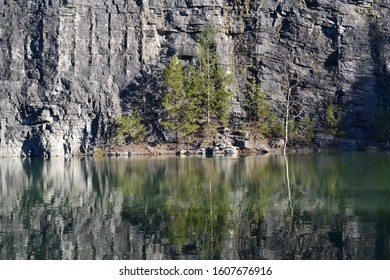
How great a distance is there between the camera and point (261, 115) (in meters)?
71.9

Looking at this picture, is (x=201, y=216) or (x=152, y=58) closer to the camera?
(x=201, y=216)

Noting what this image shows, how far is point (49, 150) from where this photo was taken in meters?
69.2

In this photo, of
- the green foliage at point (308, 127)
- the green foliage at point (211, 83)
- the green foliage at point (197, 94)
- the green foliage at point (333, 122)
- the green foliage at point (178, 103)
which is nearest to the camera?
the green foliage at point (178, 103)

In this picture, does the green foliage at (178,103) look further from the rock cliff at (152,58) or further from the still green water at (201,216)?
the still green water at (201,216)

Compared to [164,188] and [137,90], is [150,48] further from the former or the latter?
[164,188]

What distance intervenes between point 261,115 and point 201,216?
165ft

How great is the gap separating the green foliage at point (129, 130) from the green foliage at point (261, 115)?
13.9m

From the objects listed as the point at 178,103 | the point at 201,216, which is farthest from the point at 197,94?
the point at 201,216

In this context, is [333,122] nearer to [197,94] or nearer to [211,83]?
[211,83]

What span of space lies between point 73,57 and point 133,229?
57.1m

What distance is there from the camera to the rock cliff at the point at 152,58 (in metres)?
71.8

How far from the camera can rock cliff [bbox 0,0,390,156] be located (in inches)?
2827

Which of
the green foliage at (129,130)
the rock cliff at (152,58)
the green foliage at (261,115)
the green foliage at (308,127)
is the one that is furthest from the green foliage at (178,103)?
the green foliage at (308,127)
